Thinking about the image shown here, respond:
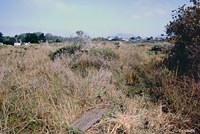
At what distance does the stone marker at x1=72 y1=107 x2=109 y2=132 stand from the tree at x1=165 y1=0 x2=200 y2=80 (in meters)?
3.48

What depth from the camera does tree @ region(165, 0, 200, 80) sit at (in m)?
5.15

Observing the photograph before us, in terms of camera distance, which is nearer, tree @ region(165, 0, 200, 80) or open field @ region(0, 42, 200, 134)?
open field @ region(0, 42, 200, 134)

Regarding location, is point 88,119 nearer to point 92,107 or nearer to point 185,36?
point 92,107

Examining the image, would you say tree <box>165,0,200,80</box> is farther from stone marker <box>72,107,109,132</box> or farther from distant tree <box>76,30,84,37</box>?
distant tree <box>76,30,84,37</box>

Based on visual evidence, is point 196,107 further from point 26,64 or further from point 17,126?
point 26,64

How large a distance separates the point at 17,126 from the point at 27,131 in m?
0.20

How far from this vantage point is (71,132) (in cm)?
246

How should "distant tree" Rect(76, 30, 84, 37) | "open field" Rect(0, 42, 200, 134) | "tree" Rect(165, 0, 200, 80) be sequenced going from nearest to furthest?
"open field" Rect(0, 42, 200, 134), "tree" Rect(165, 0, 200, 80), "distant tree" Rect(76, 30, 84, 37)

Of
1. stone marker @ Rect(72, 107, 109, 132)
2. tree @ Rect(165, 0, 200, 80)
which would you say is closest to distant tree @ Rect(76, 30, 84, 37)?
tree @ Rect(165, 0, 200, 80)

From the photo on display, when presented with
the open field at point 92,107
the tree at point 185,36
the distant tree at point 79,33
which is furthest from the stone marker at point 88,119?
the distant tree at point 79,33

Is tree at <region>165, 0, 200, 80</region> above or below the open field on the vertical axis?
above

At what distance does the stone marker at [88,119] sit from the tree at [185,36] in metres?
3.48

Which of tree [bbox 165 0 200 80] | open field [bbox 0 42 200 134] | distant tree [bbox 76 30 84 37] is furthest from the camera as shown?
distant tree [bbox 76 30 84 37]

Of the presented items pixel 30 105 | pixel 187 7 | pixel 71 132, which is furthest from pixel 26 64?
pixel 187 7
